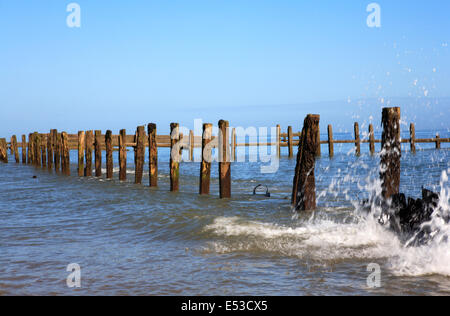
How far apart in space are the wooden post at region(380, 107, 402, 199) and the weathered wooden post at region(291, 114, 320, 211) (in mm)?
1344

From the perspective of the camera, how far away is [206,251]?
553cm

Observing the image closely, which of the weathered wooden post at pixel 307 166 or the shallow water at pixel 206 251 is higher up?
the weathered wooden post at pixel 307 166

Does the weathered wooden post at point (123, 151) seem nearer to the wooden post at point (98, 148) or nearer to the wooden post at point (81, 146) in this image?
the wooden post at point (98, 148)

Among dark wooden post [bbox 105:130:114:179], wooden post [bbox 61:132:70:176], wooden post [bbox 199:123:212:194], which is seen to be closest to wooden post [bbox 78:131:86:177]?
wooden post [bbox 61:132:70:176]

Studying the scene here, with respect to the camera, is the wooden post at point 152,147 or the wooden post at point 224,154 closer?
the wooden post at point 224,154

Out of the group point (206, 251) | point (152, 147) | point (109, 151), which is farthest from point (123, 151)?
point (206, 251)

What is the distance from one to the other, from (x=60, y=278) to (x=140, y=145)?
959 centimetres

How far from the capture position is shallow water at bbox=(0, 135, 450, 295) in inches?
160

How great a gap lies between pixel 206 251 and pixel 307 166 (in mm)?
3299

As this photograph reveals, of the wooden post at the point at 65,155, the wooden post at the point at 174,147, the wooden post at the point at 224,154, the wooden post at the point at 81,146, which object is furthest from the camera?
the wooden post at the point at 65,155

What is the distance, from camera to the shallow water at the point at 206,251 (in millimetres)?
4070

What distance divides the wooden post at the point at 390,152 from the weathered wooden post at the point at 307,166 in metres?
1.34

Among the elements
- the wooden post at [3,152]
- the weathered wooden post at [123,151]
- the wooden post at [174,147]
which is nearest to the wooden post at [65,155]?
the weathered wooden post at [123,151]
